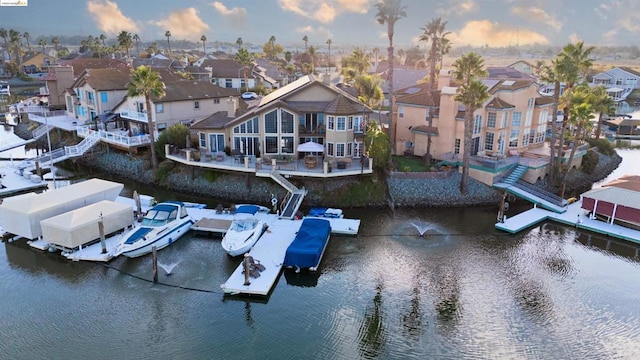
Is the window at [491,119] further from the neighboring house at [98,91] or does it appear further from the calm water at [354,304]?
the neighboring house at [98,91]

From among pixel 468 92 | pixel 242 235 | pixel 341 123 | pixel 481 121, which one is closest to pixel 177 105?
pixel 341 123

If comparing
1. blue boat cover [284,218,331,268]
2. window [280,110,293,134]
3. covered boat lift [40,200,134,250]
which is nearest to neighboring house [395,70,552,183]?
window [280,110,293,134]

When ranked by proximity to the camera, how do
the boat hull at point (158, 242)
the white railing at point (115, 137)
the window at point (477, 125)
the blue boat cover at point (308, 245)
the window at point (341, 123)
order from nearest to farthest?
the blue boat cover at point (308, 245) → the boat hull at point (158, 242) → the window at point (341, 123) → the window at point (477, 125) → the white railing at point (115, 137)

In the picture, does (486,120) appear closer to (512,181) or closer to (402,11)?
(512,181)

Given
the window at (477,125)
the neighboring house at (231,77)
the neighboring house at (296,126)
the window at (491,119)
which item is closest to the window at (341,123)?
the neighboring house at (296,126)

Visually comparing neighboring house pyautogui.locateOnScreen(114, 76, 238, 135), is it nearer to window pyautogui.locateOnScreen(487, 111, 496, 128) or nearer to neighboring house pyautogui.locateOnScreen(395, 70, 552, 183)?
neighboring house pyautogui.locateOnScreen(395, 70, 552, 183)

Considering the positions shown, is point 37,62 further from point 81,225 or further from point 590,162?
point 590,162
